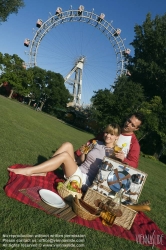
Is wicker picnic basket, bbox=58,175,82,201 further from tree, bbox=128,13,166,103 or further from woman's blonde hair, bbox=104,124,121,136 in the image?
tree, bbox=128,13,166,103

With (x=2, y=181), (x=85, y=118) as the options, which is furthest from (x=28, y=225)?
(x=85, y=118)

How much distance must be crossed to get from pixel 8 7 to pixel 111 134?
922 inches

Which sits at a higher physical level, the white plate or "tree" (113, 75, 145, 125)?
"tree" (113, 75, 145, 125)

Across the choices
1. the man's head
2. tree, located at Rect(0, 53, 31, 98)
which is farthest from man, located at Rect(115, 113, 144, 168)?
tree, located at Rect(0, 53, 31, 98)

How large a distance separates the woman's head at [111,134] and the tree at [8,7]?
23095 millimetres

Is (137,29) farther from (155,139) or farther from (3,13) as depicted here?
(3,13)

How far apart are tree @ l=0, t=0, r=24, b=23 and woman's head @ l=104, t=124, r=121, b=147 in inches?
909

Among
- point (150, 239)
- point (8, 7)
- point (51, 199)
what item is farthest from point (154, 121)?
point (51, 199)

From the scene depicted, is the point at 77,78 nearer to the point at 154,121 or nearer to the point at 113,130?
the point at 154,121

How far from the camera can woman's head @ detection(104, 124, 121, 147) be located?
484cm

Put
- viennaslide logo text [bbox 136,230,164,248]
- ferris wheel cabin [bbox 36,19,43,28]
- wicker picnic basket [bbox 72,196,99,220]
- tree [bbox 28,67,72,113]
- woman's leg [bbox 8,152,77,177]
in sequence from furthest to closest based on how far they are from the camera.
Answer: tree [bbox 28,67,72,113] → ferris wheel cabin [bbox 36,19,43,28] → woman's leg [bbox 8,152,77,177] → viennaslide logo text [bbox 136,230,164,248] → wicker picnic basket [bbox 72,196,99,220]

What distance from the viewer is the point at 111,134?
4.86 m

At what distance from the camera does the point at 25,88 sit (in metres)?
53.4

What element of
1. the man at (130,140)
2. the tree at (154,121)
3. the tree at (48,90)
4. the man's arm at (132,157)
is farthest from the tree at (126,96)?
the man's arm at (132,157)
